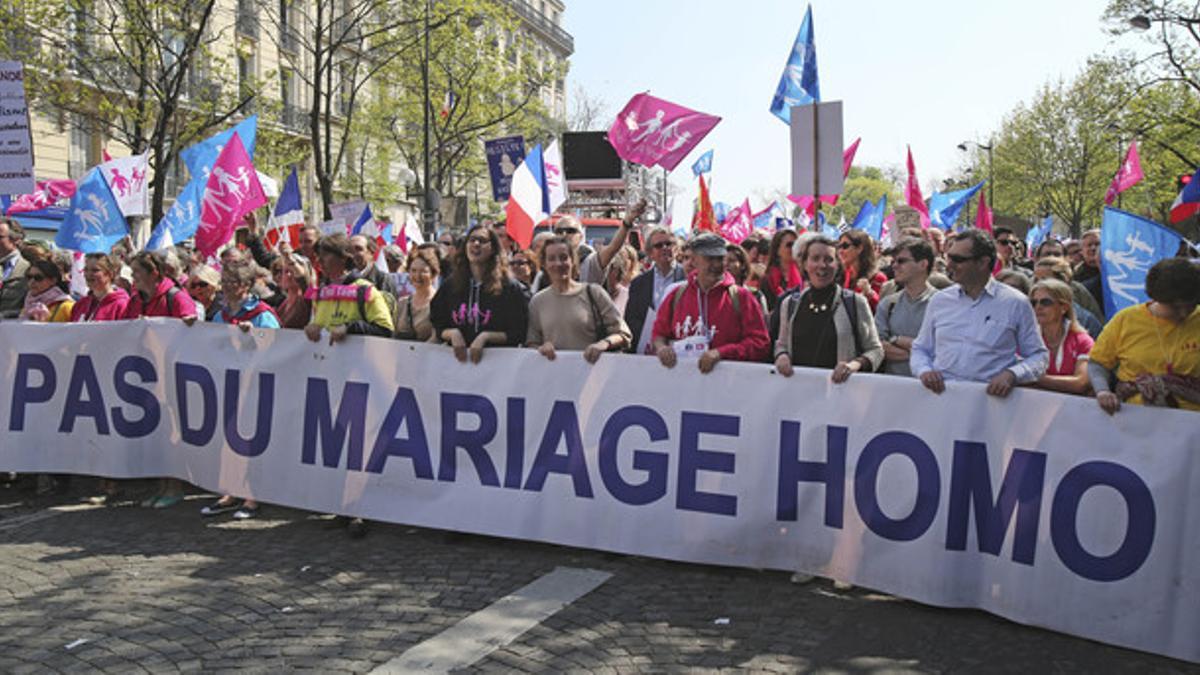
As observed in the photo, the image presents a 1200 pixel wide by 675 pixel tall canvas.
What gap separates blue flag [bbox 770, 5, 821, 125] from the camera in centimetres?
1006

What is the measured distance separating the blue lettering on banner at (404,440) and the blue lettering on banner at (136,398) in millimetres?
1896

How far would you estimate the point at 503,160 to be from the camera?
15609 millimetres

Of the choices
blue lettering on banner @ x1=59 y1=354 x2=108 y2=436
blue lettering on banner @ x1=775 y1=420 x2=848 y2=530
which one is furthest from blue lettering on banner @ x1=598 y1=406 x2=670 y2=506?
blue lettering on banner @ x1=59 y1=354 x2=108 y2=436

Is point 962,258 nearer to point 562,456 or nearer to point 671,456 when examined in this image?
point 671,456

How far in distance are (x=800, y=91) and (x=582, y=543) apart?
6.05m

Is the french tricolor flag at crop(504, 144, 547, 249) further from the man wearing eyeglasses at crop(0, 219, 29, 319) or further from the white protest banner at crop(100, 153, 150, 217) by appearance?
the white protest banner at crop(100, 153, 150, 217)

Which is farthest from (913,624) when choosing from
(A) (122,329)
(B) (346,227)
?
(B) (346,227)

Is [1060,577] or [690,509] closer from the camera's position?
[1060,577]

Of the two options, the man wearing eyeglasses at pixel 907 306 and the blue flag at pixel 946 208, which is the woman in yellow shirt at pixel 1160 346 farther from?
the blue flag at pixel 946 208

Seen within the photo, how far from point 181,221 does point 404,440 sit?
553 cm

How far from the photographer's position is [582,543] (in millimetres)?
5781

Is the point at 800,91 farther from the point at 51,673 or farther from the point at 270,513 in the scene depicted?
the point at 51,673

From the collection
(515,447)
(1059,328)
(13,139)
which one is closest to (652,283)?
(515,447)

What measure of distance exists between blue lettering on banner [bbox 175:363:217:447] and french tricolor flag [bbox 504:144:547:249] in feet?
11.6
